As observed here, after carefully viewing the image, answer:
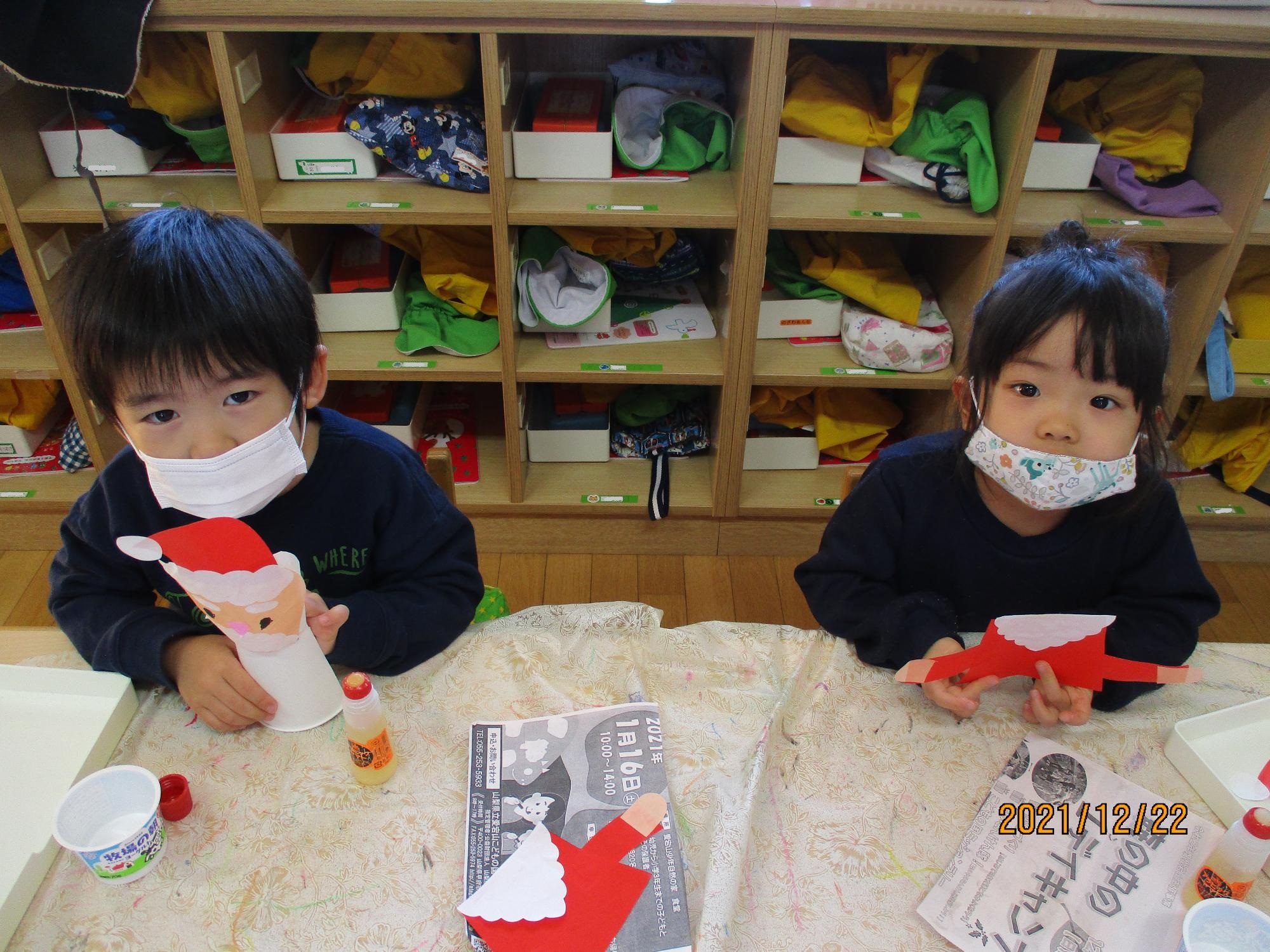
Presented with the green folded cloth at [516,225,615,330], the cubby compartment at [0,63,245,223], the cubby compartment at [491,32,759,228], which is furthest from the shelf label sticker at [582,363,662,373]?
the cubby compartment at [0,63,245,223]

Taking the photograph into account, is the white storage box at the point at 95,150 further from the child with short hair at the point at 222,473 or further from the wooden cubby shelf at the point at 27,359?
the child with short hair at the point at 222,473

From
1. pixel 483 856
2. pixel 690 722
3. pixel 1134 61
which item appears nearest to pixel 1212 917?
pixel 690 722

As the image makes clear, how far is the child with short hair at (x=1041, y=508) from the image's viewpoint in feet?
3.55

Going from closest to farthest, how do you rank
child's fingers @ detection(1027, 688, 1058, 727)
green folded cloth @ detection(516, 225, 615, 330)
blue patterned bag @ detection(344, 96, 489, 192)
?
child's fingers @ detection(1027, 688, 1058, 727), blue patterned bag @ detection(344, 96, 489, 192), green folded cloth @ detection(516, 225, 615, 330)

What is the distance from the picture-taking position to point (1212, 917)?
0.83 m

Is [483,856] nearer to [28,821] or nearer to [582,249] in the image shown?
[28,821]

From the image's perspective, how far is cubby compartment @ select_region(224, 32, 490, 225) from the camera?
Answer: 78.0 inches

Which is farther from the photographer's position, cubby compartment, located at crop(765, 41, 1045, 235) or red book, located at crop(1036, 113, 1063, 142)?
red book, located at crop(1036, 113, 1063, 142)

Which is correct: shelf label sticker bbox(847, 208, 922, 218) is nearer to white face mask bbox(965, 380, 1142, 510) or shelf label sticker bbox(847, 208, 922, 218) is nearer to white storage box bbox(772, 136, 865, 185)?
white storage box bbox(772, 136, 865, 185)

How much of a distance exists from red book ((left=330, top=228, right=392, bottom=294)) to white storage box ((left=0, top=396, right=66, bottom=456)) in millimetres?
950

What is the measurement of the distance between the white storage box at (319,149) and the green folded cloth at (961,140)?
1.23m

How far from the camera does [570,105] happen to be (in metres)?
2.17

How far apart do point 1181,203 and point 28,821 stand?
2.33 m
